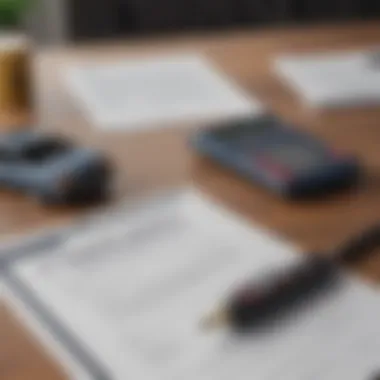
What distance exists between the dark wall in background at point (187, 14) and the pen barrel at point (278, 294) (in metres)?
1.12

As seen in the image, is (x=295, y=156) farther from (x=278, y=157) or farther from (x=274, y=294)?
(x=274, y=294)

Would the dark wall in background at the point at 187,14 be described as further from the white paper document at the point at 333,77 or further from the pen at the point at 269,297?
the pen at the point at 269,297

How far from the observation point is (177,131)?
44.6 inches

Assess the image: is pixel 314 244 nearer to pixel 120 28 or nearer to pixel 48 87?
pixel 48 87

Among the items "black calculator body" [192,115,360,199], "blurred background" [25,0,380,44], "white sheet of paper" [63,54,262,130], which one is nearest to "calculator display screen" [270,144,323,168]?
"black calculator body" [192,115,360,199]

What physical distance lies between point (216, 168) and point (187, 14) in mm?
904

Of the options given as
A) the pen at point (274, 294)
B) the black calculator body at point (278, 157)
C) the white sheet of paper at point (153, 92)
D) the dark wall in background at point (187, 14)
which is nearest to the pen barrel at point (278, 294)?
the pen at point (274, 294)

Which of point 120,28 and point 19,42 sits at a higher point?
point 19,42

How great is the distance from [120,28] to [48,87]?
2.16 feet

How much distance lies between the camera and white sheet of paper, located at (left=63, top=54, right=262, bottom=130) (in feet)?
3.85

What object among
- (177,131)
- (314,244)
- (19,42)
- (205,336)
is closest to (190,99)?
(177,131)

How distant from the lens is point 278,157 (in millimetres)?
1002

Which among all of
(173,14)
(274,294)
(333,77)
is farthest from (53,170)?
(173,14)

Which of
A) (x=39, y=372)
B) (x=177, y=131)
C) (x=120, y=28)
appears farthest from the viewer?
(x=120, y=28)
